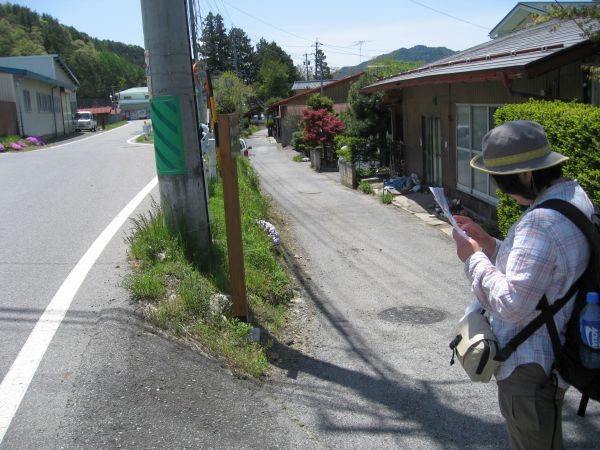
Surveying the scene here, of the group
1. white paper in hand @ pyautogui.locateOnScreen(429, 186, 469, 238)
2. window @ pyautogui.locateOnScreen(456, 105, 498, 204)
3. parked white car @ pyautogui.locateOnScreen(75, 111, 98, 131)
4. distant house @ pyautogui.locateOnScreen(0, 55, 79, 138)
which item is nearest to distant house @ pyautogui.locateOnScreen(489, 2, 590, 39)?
window @ pyautogui.locateOnScreen(456, 105, 498, 204)

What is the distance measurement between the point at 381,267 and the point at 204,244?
A: 3.43m

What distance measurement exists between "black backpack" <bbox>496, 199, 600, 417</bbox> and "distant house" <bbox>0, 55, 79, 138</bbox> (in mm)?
32920

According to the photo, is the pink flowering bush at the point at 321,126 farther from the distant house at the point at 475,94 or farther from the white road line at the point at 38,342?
the white road line at the point at 38,342

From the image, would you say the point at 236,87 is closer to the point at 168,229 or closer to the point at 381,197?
the point at 381,197

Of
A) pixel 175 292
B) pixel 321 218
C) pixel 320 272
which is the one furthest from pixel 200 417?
pixel 321 218

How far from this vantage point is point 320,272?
849 cm

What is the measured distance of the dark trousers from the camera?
90.3 inches

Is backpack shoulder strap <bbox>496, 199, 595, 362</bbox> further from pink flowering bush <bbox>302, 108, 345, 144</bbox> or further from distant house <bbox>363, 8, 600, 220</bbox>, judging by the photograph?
pink flowering bush <bbox>302, 108, 345, 144</bbox>

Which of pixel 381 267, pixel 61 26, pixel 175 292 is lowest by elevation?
pixel 381 267

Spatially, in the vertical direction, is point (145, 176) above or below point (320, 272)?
above

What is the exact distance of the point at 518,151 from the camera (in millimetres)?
2377

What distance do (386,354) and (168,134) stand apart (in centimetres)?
292

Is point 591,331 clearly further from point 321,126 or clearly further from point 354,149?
point 321,126

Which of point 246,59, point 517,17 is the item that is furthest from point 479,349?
point 246,59
